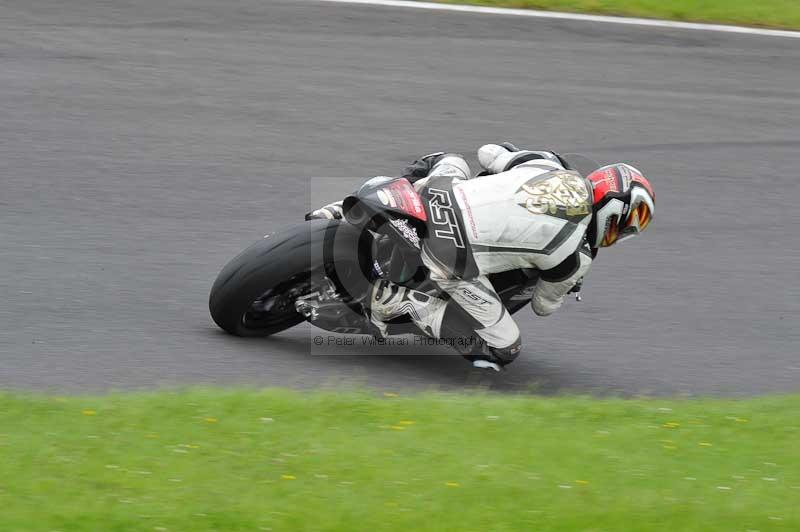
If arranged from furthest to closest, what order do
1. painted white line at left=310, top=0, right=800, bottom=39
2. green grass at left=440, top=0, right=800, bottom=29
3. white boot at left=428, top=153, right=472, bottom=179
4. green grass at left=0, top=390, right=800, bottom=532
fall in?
green grass at left=440, top=0, right=800, bottom=29, painted white line at left=310, top=0, right=800, bottom=39, white boot at left=428, top=153, right=472, bottom=179, green grass at left=0, top=390, right=800, bottom=532

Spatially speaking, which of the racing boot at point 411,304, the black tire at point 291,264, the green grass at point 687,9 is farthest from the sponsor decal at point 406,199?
the green grass at point 687,9

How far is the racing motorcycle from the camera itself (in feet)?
21.2

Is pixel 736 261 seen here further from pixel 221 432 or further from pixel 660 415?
pixel 221 432

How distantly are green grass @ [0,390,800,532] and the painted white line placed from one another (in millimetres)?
7685

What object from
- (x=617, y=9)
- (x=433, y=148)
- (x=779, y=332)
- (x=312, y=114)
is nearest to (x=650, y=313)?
(x=779, y=332)

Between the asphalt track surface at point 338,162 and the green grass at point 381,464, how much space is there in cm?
71

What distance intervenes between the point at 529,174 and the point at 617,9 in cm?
774

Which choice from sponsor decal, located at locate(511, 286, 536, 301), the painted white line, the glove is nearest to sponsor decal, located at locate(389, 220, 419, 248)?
the glove

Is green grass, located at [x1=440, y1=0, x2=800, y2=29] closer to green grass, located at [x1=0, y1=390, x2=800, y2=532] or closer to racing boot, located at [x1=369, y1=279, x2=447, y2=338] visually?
racing boot, located at [x1=369, y1=279, x2=447, y2=338]

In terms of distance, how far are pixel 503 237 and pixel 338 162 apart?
145 inches

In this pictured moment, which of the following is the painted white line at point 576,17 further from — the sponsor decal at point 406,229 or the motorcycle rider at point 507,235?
the sponsor decal at point 406,229

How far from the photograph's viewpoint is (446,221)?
6.44m

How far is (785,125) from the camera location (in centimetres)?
1133

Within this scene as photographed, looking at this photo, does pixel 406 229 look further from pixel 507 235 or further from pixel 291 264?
pixel 291 264
